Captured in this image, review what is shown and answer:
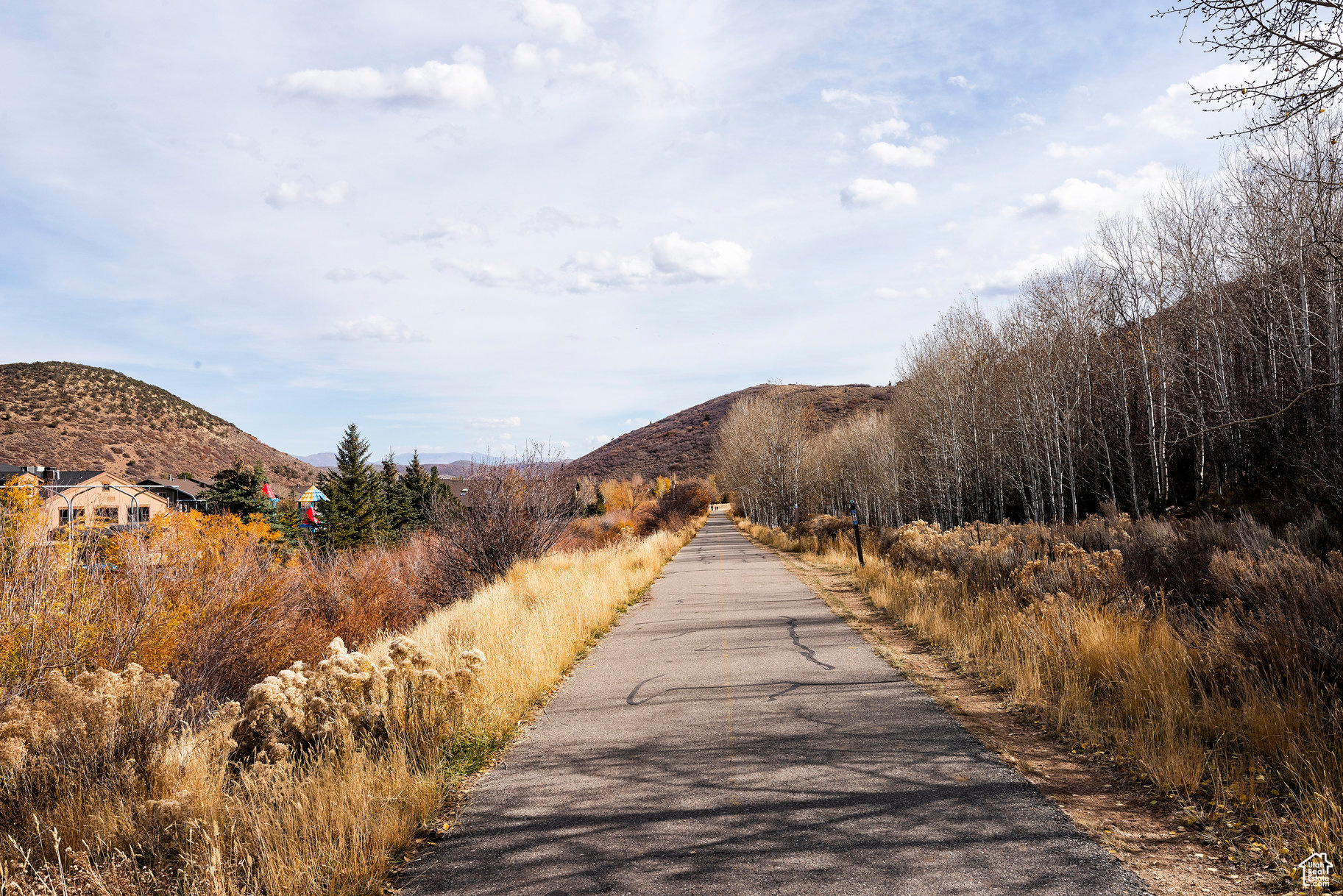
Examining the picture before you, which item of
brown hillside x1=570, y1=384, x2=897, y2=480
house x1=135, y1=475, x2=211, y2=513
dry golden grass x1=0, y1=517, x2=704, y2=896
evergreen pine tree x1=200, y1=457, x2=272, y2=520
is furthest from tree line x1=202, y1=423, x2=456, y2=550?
brown hillside x1=570, y1=384, x2=897, y2=480

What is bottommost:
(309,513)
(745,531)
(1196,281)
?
(745,531)

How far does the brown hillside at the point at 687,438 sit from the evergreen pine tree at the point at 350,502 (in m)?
69.8

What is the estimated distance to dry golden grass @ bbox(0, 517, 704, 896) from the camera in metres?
3.81

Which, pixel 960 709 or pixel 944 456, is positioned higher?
pixel 944 456

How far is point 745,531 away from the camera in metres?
53.9

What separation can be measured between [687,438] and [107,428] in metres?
93.2

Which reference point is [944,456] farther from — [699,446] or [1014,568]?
[699,446]

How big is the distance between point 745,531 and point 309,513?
2977 centimetres

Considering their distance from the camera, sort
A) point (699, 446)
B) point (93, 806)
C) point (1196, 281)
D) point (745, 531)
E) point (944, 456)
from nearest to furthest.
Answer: point (93, 806) < point (1196, 281) < point (944, 456) < point (745, 531) < point (699, 446)

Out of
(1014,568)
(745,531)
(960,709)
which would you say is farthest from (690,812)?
(745,531)

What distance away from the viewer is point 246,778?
4660 millimetres

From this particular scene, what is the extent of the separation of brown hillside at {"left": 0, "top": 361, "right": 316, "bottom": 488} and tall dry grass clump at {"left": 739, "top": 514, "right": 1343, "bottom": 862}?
290ft

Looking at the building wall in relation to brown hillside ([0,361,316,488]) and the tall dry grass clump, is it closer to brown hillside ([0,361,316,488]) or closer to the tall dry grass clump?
the tall dry grass clump

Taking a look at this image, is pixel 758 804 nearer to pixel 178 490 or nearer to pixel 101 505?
pixel 101 505
